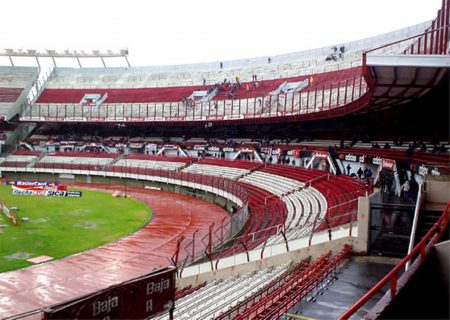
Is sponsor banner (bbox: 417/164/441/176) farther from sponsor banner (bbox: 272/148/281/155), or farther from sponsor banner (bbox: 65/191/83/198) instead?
sponsor banner (bbox: 65/191/83/198)

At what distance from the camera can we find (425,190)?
14.1 meters

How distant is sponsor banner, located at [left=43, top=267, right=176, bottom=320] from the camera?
5.36 m

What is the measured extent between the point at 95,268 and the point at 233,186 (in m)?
16.5

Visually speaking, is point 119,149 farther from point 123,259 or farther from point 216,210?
point 123,259

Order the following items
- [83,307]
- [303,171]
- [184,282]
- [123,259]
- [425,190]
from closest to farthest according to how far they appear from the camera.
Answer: [83,307] < [425,190] < [184,282] < [123,259] < [303,171]

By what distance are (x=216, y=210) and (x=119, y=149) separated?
25.8 meters

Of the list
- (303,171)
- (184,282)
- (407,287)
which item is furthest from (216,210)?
(407,287)

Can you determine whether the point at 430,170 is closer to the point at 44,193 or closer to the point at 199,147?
the point at 44,193

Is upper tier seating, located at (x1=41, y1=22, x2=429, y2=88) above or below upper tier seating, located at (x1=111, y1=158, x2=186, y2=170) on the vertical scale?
above

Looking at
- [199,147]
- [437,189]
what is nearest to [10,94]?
[199,147]

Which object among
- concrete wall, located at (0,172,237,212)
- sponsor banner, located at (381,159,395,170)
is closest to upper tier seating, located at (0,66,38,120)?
concrete wall, located at (0,172,237,212)

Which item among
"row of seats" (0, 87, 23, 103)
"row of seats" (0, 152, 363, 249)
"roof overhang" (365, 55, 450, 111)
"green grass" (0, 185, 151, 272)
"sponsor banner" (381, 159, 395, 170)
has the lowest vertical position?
"green grass" (0, 185, 151, 272)

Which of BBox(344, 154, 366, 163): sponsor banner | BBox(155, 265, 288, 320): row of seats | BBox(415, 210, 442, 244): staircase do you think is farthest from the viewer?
BBox(344, 154, 366, 163): sponsor banner

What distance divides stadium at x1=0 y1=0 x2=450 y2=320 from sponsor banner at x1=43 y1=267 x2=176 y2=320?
2 centimetres
